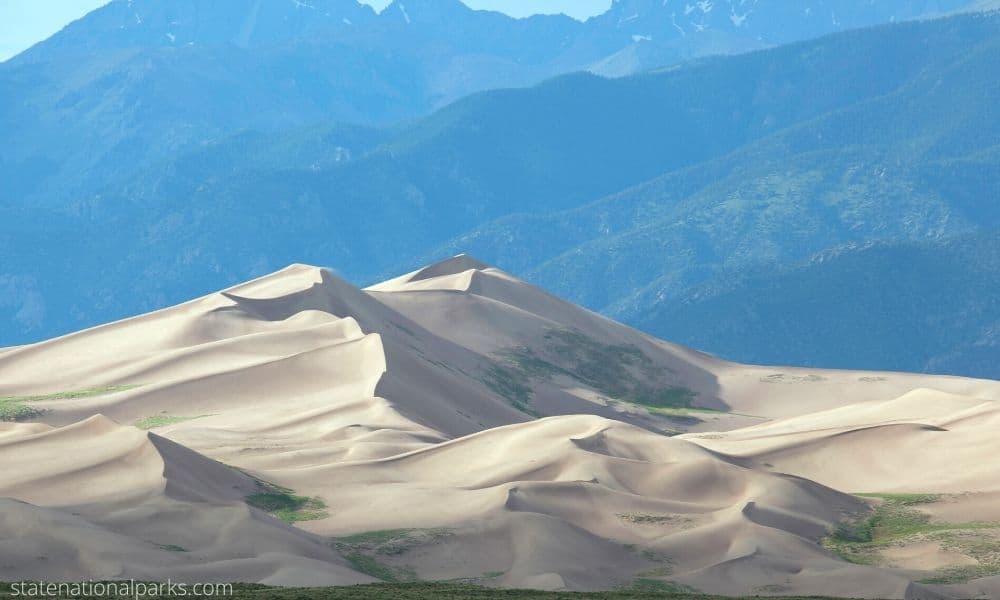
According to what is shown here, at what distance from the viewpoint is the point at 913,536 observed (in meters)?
59.4

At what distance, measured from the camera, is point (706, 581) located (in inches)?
2028

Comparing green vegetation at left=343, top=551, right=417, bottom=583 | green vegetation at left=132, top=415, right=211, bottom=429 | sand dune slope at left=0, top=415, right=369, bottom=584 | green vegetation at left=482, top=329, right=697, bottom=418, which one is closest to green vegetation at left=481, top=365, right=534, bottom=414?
green vegetation at left=482, top=329, right=697, bottom=418

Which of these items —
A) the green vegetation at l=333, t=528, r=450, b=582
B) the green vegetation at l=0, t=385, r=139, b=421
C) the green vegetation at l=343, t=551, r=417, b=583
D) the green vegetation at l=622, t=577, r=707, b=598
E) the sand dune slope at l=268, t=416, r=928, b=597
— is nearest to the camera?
the green vegetation at l=622, t=577, r=707, b=598

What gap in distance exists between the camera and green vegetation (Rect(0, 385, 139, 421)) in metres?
79.4

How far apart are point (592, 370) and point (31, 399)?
50.1 metres

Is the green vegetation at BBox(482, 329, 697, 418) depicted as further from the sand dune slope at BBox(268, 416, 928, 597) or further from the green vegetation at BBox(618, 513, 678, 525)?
the green vegetation at BBox(618, 513, 678, 525)

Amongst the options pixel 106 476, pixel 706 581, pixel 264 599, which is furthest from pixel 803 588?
pixel 106 476

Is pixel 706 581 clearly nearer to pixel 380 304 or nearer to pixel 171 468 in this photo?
pixel 171 468

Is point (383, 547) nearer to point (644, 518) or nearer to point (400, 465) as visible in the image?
point (644, 518)

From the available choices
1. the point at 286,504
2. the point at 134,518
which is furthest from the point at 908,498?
the point at 134,518

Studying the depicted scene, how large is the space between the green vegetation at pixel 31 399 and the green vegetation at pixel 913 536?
41115 mm

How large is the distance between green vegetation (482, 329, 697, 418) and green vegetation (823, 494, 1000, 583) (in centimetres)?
4984

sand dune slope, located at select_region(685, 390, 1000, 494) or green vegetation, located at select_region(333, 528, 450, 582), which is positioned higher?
sand dune slope, located at select_region(685, 390, 1000, 494)

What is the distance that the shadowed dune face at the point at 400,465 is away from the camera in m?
50.3
